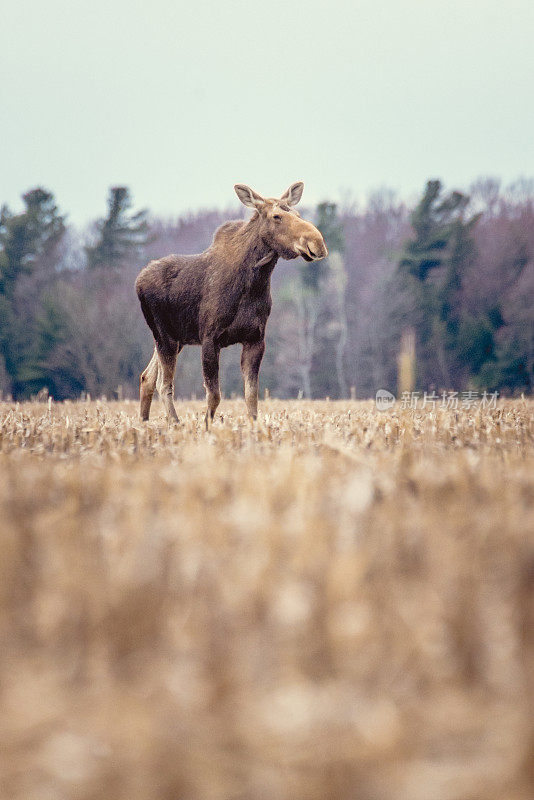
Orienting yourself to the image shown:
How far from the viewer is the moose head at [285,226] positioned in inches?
199

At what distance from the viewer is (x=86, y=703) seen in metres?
1.00

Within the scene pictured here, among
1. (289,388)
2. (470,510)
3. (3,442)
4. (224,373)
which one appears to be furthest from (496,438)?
(289,388)

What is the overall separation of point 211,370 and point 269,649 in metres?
4.75

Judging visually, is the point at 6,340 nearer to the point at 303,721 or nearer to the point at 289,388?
the point at 289,388

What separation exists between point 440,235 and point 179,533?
1408 inches

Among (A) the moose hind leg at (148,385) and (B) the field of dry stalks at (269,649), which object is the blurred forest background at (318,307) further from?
(B) the field of dry stalks at (269,649)

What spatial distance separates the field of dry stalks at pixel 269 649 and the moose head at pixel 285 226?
3.19 m

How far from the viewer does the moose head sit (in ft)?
16.6

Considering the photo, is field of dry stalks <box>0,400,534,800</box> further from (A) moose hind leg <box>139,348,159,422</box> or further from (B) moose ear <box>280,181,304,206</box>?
(A) moose hind leg <box>139,348,159,422</box>

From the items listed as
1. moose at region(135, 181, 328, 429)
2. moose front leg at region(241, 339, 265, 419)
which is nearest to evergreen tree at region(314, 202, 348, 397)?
moose at region(135, 181, 328, 429)

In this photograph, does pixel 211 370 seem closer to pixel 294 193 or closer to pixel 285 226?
pixel 285 226

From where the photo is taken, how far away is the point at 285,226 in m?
5.38
